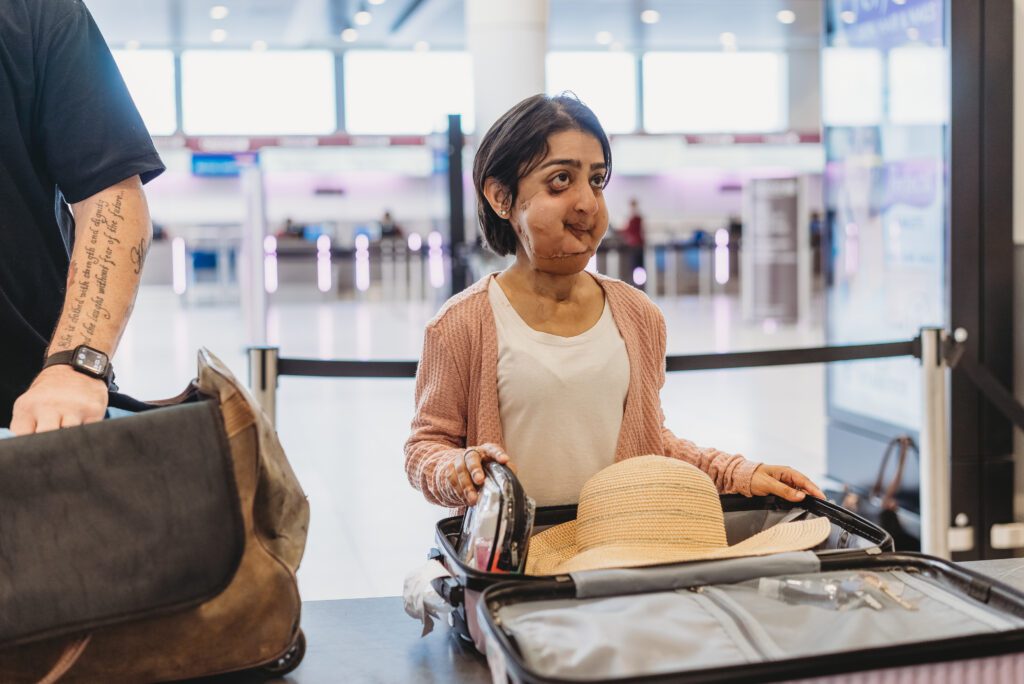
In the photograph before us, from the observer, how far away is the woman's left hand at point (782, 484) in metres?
1.41

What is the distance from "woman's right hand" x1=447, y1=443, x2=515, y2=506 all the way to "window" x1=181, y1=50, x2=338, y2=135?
22.8 m

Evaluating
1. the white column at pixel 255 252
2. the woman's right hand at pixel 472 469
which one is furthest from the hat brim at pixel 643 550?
the white column at pixel 255 252

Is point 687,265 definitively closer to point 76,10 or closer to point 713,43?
point 713,43

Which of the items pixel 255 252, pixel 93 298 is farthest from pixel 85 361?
pixel 255 252

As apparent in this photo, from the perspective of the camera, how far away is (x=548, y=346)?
1.58m

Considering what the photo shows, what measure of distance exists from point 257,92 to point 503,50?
17.1 meters

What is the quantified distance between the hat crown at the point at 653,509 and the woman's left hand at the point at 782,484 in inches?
5.1

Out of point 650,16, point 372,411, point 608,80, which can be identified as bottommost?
point 372,411

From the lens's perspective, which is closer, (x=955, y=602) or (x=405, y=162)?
(x=955, y=602)

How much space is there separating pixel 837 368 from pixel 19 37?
15.6 ft

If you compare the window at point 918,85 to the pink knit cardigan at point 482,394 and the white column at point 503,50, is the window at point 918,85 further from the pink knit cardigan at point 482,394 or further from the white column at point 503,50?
the pink knit cardigan at point 482,394

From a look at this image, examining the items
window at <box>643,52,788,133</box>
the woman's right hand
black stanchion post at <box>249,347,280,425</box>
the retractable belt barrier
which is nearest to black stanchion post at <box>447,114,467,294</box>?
the retractable belt barrier

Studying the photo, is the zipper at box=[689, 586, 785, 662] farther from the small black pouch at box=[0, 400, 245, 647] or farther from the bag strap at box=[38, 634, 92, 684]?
the bag strap at box=[38, 634, 92, 684]

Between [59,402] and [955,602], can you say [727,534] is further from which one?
[59,402]
